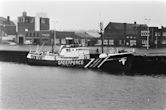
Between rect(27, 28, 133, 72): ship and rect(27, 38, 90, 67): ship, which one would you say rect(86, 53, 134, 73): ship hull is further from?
rect(27, 38, 90, 67): ship

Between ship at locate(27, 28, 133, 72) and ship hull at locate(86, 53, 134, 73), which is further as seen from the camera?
ship at locate(27, 28, 133, 72)

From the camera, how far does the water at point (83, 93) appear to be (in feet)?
85.8

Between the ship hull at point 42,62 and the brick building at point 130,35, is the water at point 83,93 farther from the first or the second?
the brick building at point 130,35

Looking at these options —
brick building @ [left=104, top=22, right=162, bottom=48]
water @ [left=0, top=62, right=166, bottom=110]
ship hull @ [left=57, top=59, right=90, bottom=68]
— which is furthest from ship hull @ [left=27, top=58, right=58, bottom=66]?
brick building @ [left=104, top=22, right=162, bottom=48]

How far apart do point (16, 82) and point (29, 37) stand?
6999cm

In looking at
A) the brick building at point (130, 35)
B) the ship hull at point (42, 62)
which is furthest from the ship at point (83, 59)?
the brick building at point (130, 35)

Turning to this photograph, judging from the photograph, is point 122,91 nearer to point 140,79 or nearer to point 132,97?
point 132,97

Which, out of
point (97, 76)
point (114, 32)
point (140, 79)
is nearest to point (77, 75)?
point (97, 76)

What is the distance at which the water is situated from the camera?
2614cm

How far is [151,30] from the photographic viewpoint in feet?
281

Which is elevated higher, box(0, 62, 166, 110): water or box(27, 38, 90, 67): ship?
box(27, 38, 90, 67): ship

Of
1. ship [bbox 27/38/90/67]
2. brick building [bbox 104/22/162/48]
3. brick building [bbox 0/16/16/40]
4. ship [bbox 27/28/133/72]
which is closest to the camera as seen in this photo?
ship [bbox 27/28/133/72]

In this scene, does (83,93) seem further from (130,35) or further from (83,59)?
(130,35)

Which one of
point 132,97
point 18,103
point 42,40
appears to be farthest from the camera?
point 42,40
